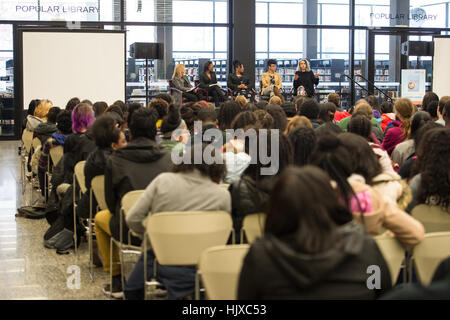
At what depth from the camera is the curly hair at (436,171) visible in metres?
3.58

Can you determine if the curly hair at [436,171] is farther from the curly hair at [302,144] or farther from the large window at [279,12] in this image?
the large window at [279,12]

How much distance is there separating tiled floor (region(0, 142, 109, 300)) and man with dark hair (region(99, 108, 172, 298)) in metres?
0.33

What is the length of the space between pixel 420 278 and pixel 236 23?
14.0 meters

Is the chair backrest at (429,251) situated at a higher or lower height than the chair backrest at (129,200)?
lower

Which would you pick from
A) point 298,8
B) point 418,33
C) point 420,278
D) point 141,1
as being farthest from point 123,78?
point 420,278

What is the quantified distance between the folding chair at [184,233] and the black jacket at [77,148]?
9.14ft

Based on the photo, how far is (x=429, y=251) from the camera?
2891mm

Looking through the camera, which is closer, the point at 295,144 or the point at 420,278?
the point at 420,278

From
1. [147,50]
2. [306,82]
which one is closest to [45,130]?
[147,50]

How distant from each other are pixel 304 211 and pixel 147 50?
13040 mm

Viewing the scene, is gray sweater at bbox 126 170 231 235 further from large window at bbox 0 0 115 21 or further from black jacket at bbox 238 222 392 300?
large window at bbox 0 0 115 21

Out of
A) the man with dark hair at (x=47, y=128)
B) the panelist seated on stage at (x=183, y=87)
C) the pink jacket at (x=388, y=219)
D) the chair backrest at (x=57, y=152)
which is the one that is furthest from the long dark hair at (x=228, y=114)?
the panelist seated on stage at (x=183, y=87)

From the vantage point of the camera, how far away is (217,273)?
262cm

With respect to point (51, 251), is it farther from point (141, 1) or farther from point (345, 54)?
point (345, 54)
